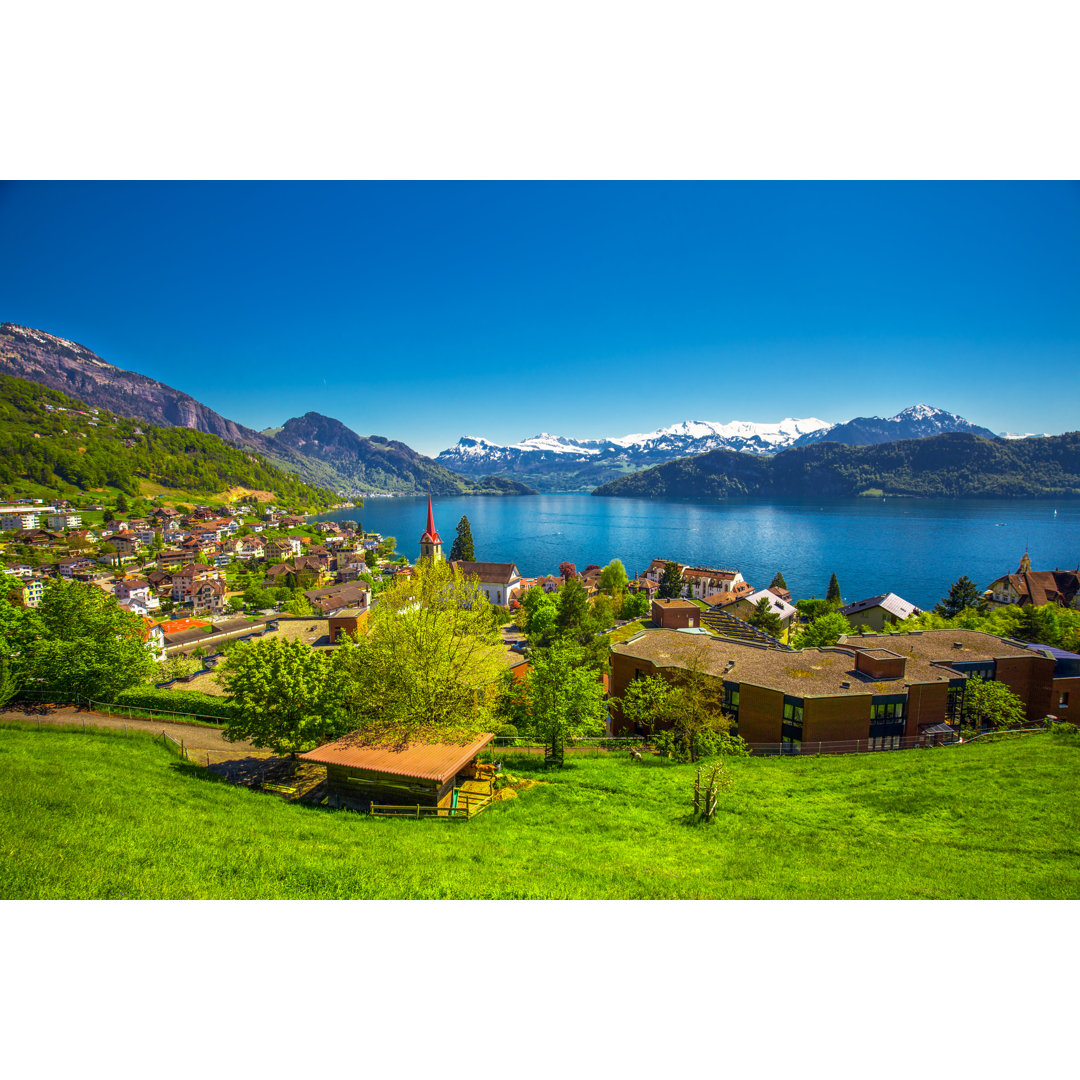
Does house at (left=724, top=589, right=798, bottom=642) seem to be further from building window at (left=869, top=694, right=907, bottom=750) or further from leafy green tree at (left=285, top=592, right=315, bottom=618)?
leafy green tree at (left=285, top=592, right=315, bottom=618)

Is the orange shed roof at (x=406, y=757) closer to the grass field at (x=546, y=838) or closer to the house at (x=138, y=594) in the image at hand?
the grass field at (x=546, y=838)

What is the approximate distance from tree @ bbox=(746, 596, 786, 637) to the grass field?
26.5 meters

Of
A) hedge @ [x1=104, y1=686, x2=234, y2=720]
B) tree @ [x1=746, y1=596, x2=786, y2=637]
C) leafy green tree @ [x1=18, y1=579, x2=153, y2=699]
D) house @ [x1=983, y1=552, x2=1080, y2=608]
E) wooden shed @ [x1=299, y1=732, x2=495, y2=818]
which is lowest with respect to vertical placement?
tree @ [x1=746, y1=596, x2=786, y2=637]

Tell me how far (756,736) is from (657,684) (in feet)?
10.5

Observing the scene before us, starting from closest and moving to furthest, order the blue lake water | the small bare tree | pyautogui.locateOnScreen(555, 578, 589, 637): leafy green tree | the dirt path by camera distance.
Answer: the small bare tree
the dirt path
pyautogui.locateOnScreen(555, 578, 589, 637): leafy green tree
the blue lake water

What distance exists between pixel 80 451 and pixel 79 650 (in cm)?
2862

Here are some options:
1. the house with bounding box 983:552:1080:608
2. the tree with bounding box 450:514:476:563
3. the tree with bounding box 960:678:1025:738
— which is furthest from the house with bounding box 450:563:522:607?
the house with bounding box 983:552:1080:608

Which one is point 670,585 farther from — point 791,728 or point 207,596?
point 207,596

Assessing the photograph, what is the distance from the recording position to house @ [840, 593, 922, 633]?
35.5 metres

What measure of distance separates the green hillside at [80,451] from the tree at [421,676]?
837 inches

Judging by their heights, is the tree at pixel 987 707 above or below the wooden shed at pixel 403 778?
below

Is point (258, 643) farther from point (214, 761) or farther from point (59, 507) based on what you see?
point (59, 507)

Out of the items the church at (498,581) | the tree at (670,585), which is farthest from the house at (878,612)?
the church at (498,581)

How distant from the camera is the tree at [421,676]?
11328 mm
